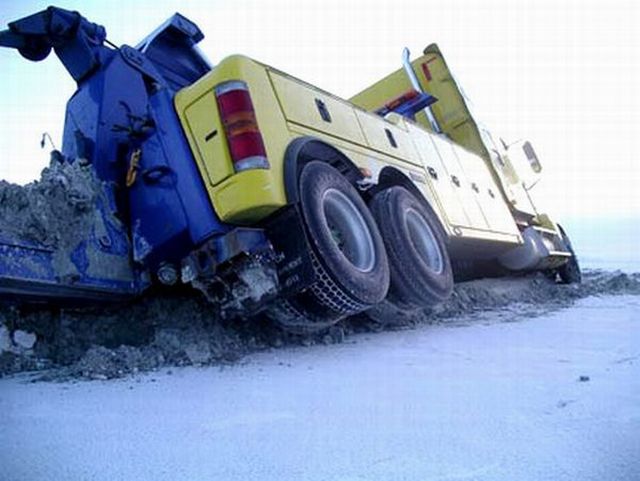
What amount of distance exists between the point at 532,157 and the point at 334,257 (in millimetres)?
7468

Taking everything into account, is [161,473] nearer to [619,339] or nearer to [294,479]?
[294,479]

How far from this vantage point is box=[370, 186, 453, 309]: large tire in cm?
357

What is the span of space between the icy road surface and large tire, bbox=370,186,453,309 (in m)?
0.95

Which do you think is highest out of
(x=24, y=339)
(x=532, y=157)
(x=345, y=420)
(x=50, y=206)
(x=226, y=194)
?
(x=532, y=157)

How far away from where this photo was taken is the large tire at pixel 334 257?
277 centimetres

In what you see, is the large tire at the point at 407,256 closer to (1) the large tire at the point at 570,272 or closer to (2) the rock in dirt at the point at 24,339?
(2) the rock in dirt at the point at 24,339

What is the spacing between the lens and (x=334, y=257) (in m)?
2.79

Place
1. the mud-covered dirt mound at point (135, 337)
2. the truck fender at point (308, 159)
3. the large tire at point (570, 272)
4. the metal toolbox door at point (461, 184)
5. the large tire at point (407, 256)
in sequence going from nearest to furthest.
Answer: the mud-covered dirt mound at point (135, 337), the truck fender at point (308, 159), the large tire at point (407, 256), the metal toolbox door at point (461, 184), the large tire at point (570, 272)

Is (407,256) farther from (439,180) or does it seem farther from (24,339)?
(24,339)

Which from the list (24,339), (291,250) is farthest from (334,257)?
(24,339)

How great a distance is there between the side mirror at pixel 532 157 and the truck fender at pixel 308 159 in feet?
21.2

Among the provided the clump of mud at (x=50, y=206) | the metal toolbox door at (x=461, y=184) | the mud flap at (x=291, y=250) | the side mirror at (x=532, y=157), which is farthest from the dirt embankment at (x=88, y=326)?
the side mirror at (x=532, y=157)

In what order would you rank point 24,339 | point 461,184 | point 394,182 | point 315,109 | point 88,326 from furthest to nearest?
1. point 461,184
2. point 394,182
3. point 315,109
4. point 88,326
5. point 24,339

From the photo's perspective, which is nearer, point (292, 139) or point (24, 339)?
point (24, 339)
